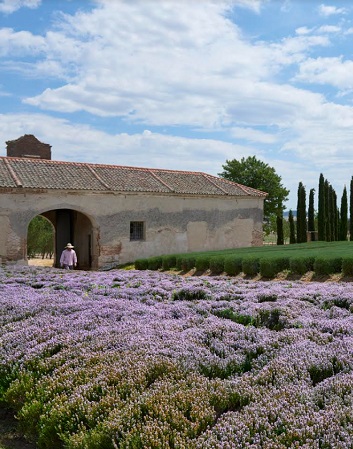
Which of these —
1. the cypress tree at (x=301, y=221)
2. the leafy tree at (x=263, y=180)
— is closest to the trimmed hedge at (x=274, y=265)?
Result: the cypress tree at (x=301, y=221)

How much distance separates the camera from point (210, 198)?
27.3 metres

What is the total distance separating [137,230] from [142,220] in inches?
28.0

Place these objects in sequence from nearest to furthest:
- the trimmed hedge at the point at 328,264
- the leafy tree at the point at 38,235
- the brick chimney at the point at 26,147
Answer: the trimmed hedge at the point at 328,264 → the brick chimney at the point at 26,147 → the leafy tree at the point at 38,235

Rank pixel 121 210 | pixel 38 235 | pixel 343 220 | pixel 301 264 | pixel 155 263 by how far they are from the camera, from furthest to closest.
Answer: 1. pixel 343 220
2. pixel 38 235
3. pixel 121 210
4. pixel 155 263
5. pixel 301 264

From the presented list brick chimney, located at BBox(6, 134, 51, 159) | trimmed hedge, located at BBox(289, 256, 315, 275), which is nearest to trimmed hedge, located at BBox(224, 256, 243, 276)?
trimmed hedge, located at BBox(289, 256, 315, 275)

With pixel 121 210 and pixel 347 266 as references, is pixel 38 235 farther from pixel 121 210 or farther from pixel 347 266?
pixel 347 266

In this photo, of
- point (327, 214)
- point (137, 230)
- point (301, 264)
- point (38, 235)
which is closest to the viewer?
point (301, 264)

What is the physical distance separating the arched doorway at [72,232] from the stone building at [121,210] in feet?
0.18

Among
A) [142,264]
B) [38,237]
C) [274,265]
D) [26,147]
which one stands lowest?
[142,264]

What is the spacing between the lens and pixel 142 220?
24.9m

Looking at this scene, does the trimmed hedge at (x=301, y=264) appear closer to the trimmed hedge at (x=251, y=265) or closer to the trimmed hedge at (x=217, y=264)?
the trimmed hedge at (x=251, y=265)

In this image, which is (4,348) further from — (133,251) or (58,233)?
(58,233)

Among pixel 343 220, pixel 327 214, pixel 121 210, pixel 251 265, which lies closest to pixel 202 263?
pixel 251 265

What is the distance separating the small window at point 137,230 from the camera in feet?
82.1
